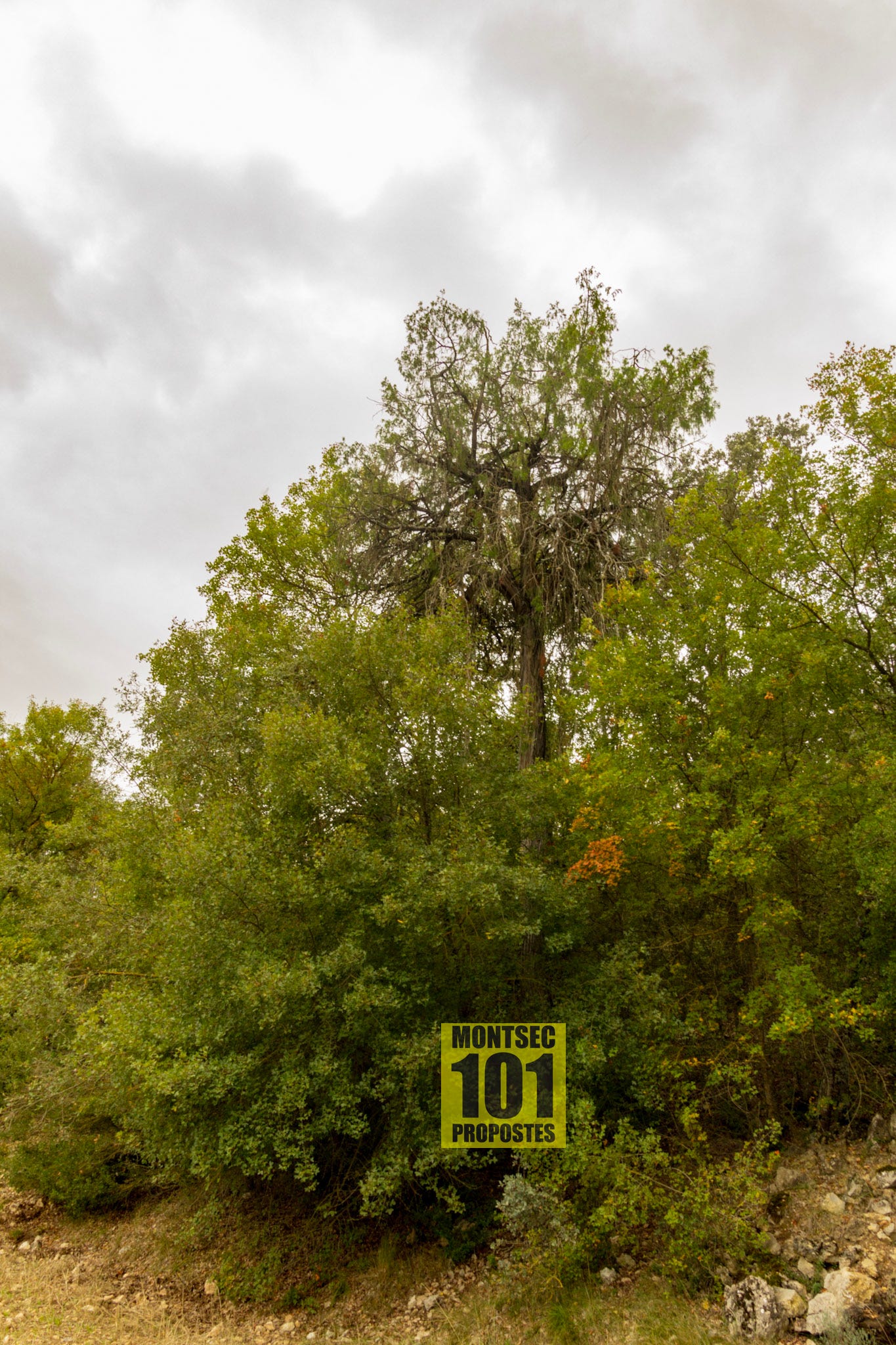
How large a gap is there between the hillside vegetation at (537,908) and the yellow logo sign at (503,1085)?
0.21m

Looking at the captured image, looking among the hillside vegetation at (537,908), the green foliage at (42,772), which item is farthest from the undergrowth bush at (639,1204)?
the green foliage at (42,772)

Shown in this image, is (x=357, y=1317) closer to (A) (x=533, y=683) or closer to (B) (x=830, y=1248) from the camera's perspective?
(B) (x=830, y=1248)

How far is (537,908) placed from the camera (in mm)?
9250

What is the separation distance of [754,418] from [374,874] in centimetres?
1493

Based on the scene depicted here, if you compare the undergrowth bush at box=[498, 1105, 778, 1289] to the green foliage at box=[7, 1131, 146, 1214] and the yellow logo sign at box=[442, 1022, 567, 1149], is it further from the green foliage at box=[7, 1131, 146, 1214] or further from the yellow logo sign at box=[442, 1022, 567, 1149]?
the green foliage at box=[7, 1131, 146, 1214]

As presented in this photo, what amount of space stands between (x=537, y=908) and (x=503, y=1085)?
2.04 m

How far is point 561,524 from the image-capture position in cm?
1282

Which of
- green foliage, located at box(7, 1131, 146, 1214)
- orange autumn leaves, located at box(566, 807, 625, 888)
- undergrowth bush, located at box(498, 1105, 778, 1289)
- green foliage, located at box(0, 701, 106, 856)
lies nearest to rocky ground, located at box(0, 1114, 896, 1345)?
undergrowth bush, located at box(498, 1105, 778, 1289)

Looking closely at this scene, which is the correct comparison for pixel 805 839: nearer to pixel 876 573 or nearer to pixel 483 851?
pixel 876 573

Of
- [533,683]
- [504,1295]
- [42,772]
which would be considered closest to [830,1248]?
[504,1295]

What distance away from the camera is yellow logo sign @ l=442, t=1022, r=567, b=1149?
26.9 ft

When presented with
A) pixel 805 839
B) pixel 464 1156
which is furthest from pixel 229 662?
pixel 805 839

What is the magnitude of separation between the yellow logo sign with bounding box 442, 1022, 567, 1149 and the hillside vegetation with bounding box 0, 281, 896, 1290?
0.70 feet

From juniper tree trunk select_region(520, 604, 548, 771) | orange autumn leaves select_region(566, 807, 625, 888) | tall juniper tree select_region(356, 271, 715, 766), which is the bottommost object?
orange autumn leaves select_region(566, 807, 625, 888)
